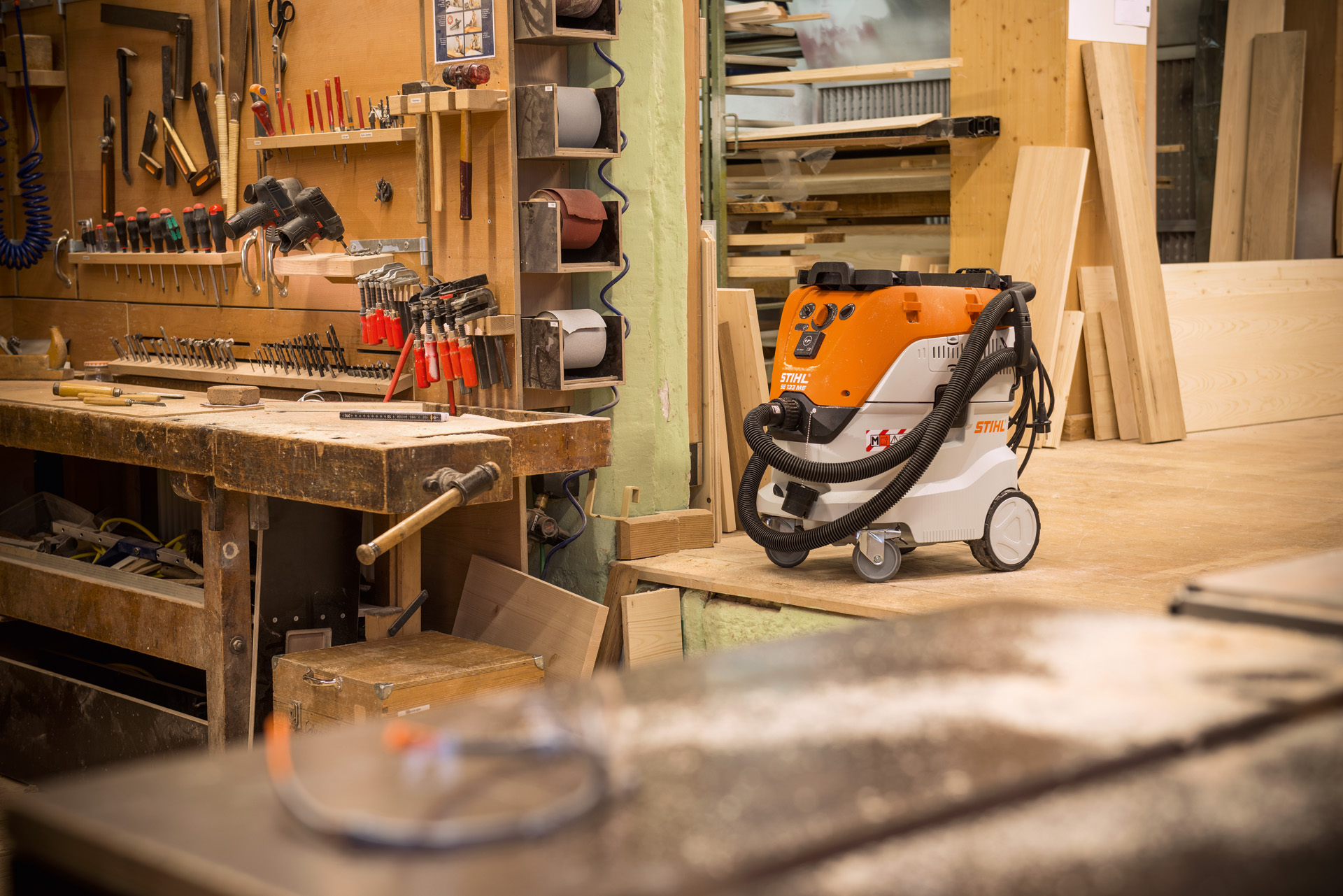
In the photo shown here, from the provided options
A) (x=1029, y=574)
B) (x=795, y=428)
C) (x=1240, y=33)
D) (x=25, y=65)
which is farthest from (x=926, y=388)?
(x=1240, y=33)

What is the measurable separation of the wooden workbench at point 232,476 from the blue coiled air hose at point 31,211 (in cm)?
187

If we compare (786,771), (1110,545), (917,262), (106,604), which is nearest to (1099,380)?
(917,262)

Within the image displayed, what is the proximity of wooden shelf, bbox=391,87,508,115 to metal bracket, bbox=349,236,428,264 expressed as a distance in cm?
40

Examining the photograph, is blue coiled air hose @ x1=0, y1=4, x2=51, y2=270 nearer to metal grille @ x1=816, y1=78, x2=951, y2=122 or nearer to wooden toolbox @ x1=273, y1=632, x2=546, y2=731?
wooden toolbox @ x1=273, y1=632, x2=546, y2=731

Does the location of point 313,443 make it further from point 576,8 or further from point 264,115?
point 264,115

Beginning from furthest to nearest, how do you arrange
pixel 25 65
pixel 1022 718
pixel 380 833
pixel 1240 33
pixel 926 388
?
pixel 1240 33
pixel 25 65
pixel 926 388
pixel 1022 718
pixel 380 833

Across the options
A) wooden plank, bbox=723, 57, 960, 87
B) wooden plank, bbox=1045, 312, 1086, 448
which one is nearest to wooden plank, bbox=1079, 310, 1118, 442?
wooden plank, bbox=1045, 312, 1086, 448

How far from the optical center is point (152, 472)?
552 cm

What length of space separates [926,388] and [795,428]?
14.7 inches

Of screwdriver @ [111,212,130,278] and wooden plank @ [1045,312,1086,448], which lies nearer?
screwdriver @ [111,212,130,278]

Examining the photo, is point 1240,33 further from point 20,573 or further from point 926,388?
point 20,573

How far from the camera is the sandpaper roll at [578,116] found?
11.7 feet

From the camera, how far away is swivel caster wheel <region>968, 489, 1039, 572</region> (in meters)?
3.68

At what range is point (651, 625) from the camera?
387 cm
